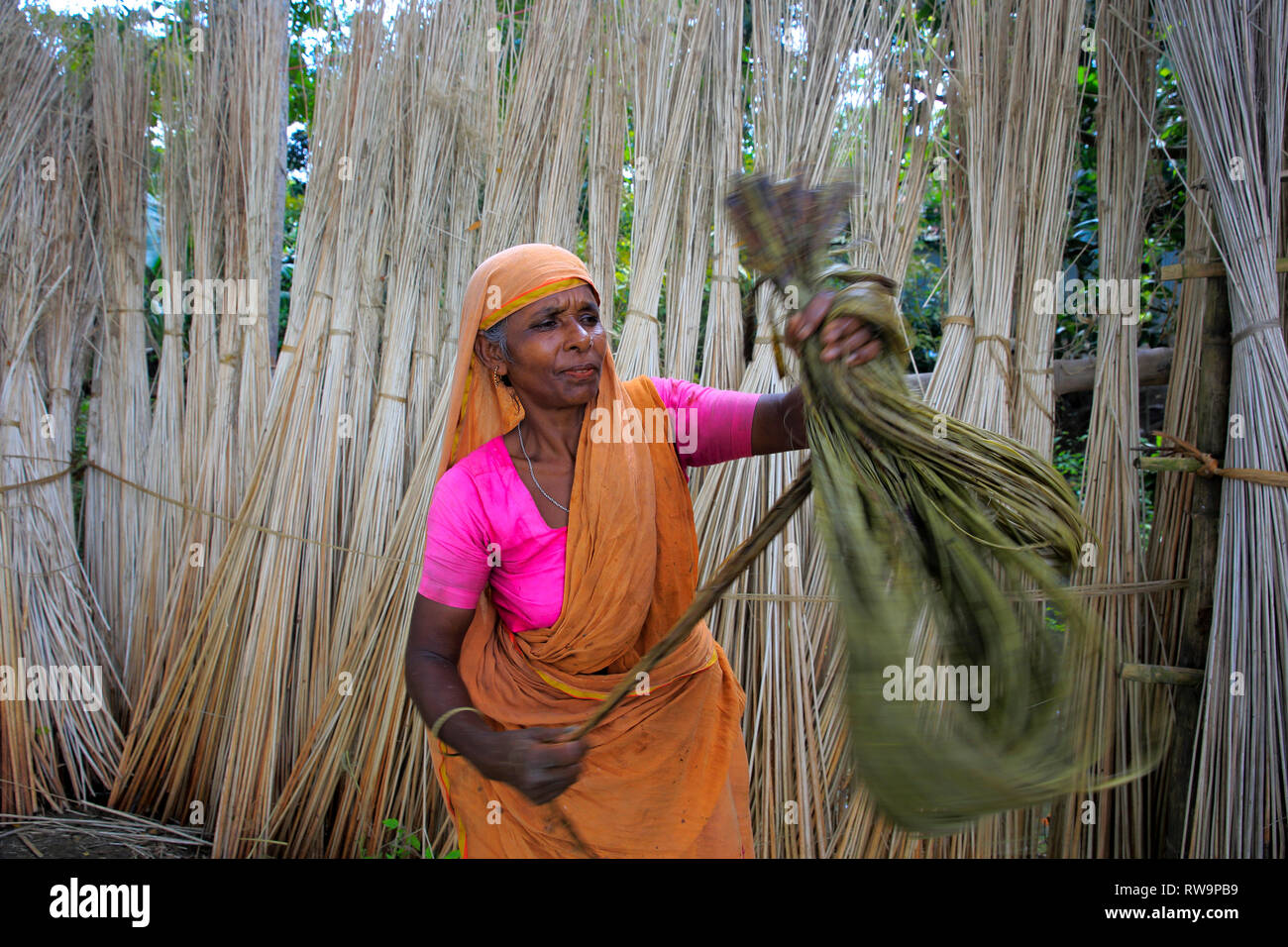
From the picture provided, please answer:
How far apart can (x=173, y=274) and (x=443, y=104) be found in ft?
3.43

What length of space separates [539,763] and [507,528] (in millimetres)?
371

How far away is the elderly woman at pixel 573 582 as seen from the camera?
1310 millimetres

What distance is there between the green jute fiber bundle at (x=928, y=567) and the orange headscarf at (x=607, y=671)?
0.37 meters

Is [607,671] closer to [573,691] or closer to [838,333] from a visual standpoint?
[573,691]

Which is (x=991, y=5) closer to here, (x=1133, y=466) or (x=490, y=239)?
(x=1133, y=466)

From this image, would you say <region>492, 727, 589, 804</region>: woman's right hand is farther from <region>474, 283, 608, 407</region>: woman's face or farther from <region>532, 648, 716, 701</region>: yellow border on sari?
<region>474, 283, 608, 407</region>: woman's face

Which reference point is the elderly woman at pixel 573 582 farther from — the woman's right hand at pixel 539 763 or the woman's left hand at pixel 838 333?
the woman's left hand at pixel 838 333

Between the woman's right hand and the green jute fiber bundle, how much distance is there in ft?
1.46

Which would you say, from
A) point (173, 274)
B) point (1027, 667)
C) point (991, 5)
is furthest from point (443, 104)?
point (1027, 667)

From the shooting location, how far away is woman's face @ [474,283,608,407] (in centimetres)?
131

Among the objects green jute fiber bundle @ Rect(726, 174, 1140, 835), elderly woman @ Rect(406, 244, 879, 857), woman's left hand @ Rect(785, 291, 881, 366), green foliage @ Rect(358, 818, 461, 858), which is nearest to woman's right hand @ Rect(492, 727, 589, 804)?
elderly woman @ Rect(406, 244, 879, 857)

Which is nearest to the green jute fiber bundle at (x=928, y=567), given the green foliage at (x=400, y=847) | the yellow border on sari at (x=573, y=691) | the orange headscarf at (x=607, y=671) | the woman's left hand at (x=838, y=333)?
the woman's left hand at (x=838, y=333)

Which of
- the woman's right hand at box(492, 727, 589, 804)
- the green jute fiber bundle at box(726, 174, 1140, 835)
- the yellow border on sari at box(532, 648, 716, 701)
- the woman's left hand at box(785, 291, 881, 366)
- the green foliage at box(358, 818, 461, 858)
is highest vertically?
the woman's left hand at box(785, 291, 881, 366)

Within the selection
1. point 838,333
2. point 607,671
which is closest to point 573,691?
A: point 607,671
